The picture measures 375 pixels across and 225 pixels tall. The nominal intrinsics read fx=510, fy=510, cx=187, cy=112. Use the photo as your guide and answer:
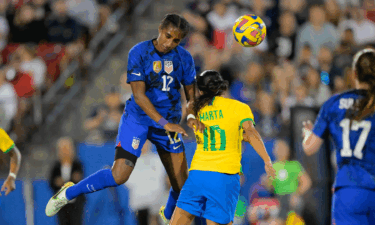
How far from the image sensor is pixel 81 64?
11102mm

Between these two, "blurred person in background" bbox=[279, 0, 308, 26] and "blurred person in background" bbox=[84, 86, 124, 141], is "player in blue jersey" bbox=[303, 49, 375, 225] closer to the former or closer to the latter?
"blurred person in background" bbox=[84, 86, 124, 141]

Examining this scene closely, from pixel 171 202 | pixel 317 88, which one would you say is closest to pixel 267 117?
pixel 317 88

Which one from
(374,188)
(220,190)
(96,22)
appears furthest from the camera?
(96,22)

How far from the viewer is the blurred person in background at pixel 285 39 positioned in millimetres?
10766

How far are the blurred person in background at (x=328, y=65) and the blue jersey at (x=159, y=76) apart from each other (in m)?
4.73

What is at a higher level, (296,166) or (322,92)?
(322,92)

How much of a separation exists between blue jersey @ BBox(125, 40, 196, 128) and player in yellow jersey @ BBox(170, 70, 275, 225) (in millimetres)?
656

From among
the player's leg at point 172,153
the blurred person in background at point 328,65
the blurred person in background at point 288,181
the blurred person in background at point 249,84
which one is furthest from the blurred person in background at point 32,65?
the blurred person in background at point 328,65

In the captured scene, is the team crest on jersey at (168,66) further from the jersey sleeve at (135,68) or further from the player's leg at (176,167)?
the player's leg at (176,167)

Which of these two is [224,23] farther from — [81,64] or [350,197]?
[350,197]

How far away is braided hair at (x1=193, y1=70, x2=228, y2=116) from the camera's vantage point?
5.35 metres

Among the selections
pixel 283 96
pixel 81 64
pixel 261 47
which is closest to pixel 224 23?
pixel 261 47

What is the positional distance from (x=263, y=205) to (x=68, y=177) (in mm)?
3304

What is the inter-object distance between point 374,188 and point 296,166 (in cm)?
442
